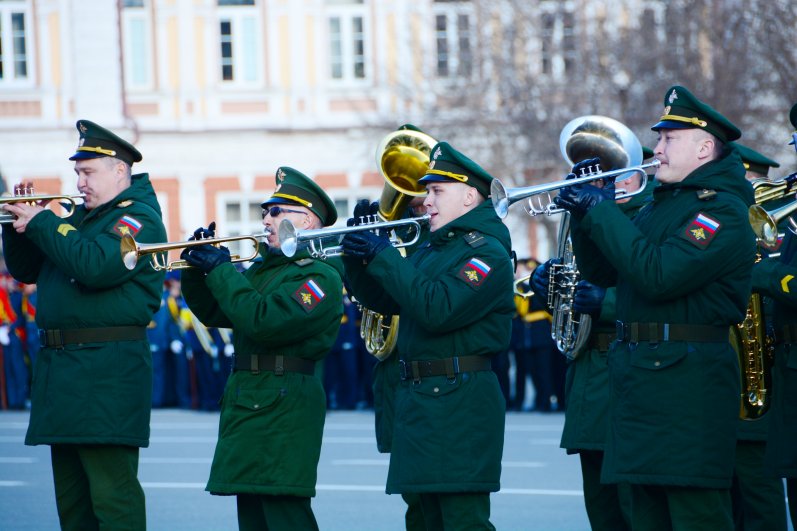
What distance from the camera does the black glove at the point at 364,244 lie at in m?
7.02

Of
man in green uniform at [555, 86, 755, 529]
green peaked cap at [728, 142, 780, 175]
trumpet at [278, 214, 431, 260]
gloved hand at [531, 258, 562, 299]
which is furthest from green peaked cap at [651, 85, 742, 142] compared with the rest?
green peaked cap at [728, 142, 780, 175]

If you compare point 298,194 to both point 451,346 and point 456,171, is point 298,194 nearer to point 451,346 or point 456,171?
point 456,171

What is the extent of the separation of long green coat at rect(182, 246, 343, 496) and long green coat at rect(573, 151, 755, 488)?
1.57 meters

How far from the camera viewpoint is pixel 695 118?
22.0ft

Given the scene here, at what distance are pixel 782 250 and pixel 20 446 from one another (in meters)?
10.0

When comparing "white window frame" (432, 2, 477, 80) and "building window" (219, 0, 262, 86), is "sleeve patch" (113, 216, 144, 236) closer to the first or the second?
"white window frame" (432, 2, 477, 80)

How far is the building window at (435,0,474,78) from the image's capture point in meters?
27.7

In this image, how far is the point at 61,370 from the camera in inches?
308

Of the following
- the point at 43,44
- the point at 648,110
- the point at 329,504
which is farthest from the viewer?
the point at 43,44

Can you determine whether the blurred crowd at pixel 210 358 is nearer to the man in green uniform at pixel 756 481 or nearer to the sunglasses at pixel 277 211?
the man in green uniform at pixel 756 481

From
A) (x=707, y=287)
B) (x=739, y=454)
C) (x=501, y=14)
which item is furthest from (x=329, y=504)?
(x=501, y=14)

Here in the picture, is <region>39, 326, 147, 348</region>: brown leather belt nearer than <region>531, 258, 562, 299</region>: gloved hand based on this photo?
Yes

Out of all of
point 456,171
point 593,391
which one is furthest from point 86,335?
point 593,391

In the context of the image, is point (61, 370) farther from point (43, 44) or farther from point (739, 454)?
point (43, 44)
